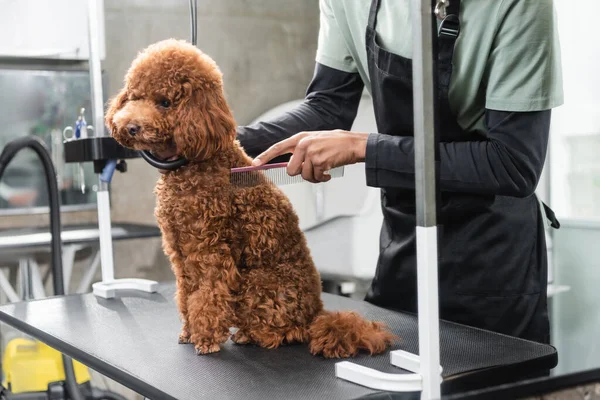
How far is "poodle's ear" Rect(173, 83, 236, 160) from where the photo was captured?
3.25 feet

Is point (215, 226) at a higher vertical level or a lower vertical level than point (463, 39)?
lower

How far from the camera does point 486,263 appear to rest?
1.22 meters

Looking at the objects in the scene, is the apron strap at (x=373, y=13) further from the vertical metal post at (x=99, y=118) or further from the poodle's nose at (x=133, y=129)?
the vertical metal post at (x=99, y=118)

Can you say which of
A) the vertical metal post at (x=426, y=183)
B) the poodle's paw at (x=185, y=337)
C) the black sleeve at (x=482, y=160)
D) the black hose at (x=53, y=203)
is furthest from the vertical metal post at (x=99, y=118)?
the vertical metal post at (x=426, y=183)

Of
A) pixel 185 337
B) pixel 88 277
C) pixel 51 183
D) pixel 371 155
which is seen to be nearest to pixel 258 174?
pixel 371 155

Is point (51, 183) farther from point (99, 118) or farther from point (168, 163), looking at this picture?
point (168, 163)

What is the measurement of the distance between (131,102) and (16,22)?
227 centimetres

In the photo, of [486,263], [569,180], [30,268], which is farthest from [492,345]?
[30,268]

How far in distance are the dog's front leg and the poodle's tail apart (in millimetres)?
126

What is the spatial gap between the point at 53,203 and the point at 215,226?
120 cm

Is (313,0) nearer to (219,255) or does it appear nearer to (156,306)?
(156,306)

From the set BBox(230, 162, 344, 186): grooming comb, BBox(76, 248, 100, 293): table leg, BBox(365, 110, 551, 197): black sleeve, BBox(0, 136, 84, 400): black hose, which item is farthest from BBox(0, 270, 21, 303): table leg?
BBox(365, 110, 551, 197): black sleeve

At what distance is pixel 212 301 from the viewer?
39.8 inches

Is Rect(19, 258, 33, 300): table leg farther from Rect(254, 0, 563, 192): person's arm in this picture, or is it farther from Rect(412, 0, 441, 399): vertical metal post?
Rect(412, 0, 441, 399): vertical metal post
